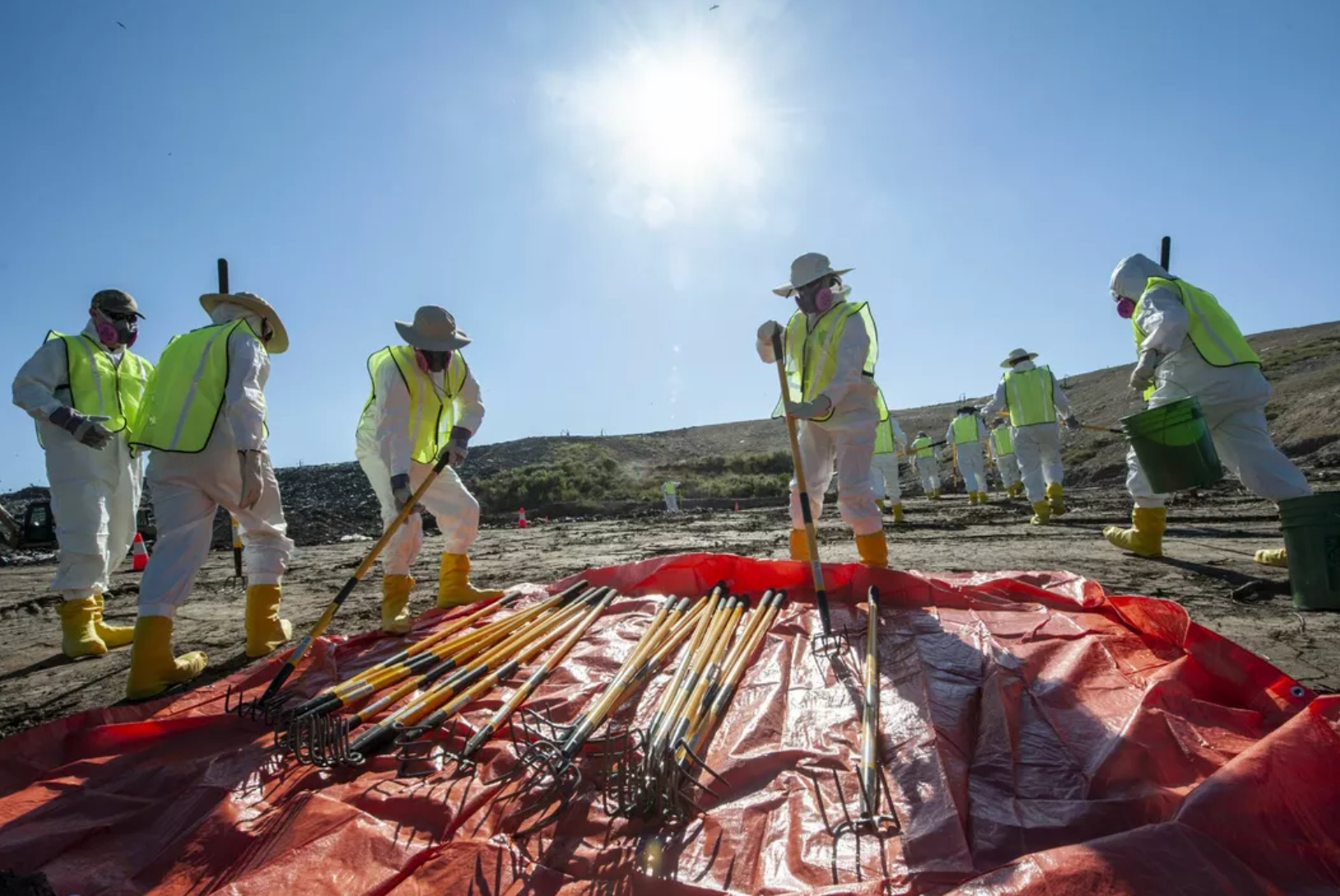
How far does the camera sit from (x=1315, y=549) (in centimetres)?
348

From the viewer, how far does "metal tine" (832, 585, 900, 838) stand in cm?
178

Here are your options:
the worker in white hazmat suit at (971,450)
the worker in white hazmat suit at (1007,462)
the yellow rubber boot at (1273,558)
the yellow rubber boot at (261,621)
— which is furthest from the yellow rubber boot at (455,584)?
the worker in white hazmat suit at (971,450)

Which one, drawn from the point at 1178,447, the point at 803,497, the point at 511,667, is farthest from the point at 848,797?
the point at 1178,447

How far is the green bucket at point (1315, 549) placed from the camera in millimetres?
3414

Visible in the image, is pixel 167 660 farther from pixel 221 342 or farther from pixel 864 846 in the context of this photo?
pixel 864 846

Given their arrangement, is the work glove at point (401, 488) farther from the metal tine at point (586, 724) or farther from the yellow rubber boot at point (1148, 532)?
the yellow rubber boot at point (1148, 532)

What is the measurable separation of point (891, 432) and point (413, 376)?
9.64 metres

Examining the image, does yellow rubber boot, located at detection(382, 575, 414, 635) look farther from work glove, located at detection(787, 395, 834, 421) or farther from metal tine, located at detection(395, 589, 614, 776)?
work glove, located at detection(787, 395, 834, 421)

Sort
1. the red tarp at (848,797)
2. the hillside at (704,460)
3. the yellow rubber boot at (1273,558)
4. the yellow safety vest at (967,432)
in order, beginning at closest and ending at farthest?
1. the red tarp at (848,797)
2. the yellow rubber boot at (1273,558)
3. the hillside at (704,460)
4. the yellow safety vest at (967,432)

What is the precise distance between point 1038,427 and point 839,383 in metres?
6.03

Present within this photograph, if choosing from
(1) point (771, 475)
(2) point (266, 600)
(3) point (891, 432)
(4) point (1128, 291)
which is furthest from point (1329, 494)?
(1) point (771, 475)

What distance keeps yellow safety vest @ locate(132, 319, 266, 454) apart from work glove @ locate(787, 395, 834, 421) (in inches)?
127

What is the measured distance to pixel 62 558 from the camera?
4.06m

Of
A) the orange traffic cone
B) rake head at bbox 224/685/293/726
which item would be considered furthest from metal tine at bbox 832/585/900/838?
the orange traffic cone
